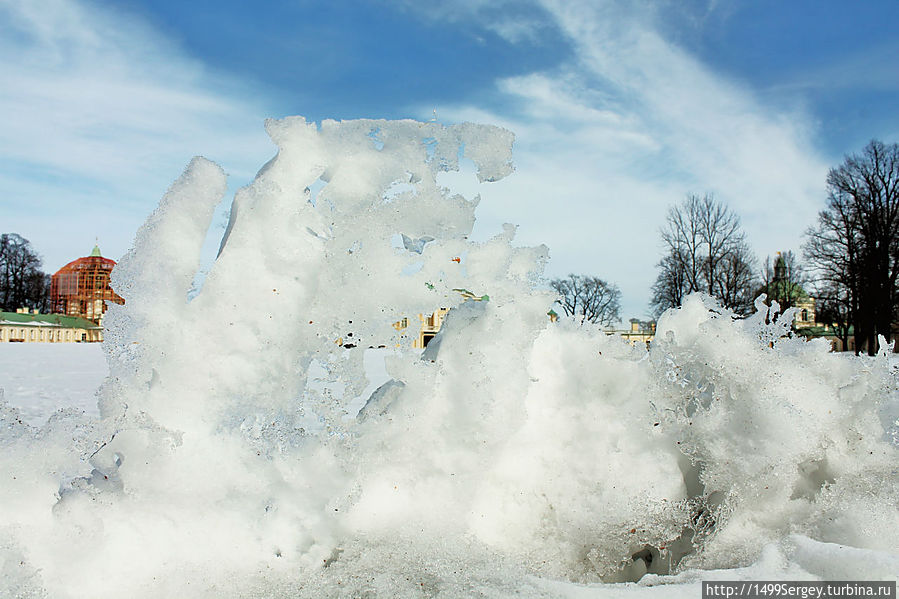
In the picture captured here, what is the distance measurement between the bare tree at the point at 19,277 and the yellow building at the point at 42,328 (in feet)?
3.19

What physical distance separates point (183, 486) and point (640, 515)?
1.49m

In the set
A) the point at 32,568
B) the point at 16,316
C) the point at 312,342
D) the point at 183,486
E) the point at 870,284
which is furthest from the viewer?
the point at 16,316

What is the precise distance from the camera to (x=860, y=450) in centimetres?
209

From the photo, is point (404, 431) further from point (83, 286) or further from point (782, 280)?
point (83, 286)

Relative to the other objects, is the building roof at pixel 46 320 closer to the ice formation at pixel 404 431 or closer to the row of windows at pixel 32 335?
the row of windows at pixel 32 335

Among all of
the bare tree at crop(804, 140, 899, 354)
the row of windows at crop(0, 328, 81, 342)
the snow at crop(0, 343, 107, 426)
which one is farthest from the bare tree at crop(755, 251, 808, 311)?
the row of windows at crop(0, 328, 81, 342)

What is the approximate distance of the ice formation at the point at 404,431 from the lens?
5.53 ft

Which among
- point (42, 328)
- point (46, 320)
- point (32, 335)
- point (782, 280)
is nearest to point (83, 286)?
point (46, 320)

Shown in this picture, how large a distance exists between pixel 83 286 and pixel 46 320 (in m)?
23.9

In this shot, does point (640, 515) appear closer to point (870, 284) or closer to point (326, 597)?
point (326, 597)

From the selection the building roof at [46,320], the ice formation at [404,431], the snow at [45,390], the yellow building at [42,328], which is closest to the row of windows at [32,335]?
the yellow building at [42,328]

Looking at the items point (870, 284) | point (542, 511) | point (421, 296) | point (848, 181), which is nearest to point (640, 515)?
point (542, 511)

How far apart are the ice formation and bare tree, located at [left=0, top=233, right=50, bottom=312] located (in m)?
56.9

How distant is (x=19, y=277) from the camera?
50.2 m
